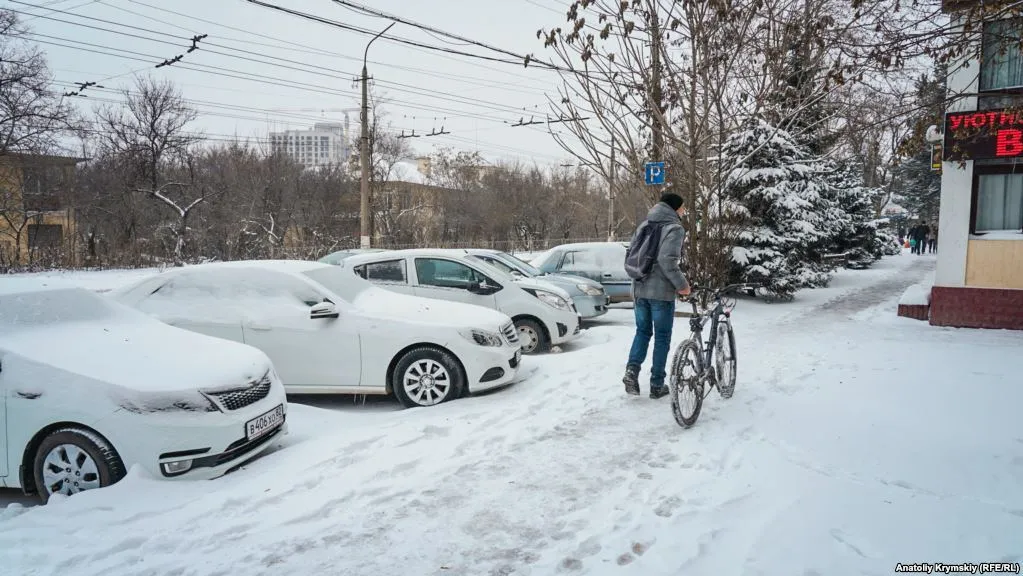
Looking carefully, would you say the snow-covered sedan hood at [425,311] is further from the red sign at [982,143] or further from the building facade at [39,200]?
the building facade at [39,200]

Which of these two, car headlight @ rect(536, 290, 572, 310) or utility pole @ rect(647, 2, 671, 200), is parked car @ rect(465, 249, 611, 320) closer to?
car headlight @ rect(536, 290, 572, 310)

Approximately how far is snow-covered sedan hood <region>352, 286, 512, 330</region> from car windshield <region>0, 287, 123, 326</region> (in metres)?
2.28

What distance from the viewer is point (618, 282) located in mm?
13602

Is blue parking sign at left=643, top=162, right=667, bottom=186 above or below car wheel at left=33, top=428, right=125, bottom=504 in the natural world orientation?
above

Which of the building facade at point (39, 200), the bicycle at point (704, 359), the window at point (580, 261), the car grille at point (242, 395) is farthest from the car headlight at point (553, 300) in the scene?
the building facade at point (39, 200)

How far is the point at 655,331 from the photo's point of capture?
19.3 feet

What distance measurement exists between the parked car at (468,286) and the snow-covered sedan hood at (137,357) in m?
3.89

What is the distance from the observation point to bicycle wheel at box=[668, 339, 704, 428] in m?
5.12

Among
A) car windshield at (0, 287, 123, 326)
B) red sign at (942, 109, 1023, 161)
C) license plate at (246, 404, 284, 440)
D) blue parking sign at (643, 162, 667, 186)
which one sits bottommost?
license plate at (246, 404, 284, 440)

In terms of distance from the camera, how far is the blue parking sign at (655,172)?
39.3 feet

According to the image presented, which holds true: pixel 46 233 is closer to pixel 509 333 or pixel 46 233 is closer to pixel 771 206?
pixel 771 206

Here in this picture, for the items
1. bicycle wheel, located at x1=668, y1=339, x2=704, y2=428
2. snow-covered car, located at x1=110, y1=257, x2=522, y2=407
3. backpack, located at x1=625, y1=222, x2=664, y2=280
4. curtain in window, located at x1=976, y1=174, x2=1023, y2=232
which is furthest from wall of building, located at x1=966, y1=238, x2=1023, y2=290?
snow-covered car, located at x1=110, y1=257, x2=522, y2=407

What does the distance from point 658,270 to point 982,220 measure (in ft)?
25.5

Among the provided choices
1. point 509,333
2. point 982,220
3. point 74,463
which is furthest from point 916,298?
point 74,463
